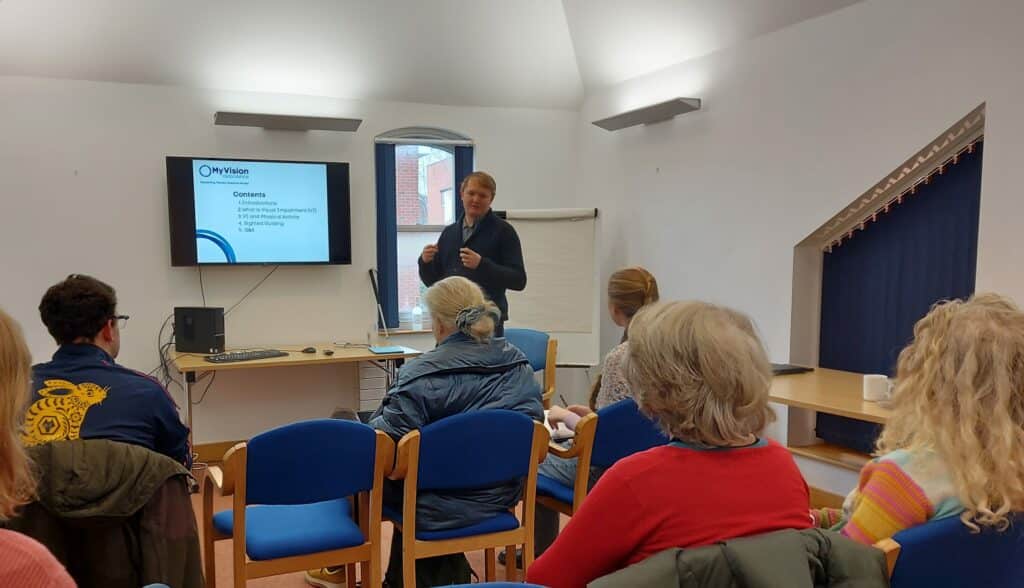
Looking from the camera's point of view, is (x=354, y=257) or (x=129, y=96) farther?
(x=354, y=257)

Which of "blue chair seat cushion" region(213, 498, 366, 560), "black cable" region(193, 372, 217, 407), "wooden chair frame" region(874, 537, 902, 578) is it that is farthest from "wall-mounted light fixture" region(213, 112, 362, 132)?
"wooden chair frame" region(874, 537, 902, 578)

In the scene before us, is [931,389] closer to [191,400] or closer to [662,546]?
[662,546]

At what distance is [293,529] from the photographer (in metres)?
2.29

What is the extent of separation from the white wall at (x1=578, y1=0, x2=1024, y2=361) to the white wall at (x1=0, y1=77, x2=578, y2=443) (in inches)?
49.2

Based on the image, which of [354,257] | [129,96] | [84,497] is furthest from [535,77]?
[84,497]

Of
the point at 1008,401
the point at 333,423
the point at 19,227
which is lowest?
the point at 333,423

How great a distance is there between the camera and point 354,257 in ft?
16.9

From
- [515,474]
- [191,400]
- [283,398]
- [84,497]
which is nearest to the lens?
[84,497]

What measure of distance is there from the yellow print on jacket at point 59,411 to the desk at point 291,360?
232 centimetres

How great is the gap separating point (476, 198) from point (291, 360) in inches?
57.2

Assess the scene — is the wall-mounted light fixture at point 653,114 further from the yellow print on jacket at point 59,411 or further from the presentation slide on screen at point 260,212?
the yellow print on jacket at point 59,411

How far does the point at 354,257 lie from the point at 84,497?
3.43 meters

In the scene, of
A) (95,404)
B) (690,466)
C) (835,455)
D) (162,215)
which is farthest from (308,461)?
(162,215)

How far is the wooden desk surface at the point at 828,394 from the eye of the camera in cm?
287
